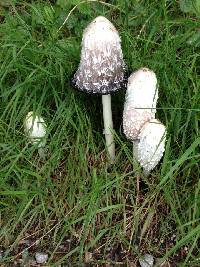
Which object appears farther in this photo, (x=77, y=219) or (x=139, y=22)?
(x=139, y=22)

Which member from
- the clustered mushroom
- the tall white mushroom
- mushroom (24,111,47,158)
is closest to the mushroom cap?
mushroom (24,111,47,158)

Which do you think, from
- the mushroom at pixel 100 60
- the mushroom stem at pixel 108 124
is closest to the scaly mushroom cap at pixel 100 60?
the mushroom at pixel 100 60

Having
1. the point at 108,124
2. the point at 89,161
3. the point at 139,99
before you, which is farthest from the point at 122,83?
the point at 89,161

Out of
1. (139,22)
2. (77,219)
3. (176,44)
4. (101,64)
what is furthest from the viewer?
(139,22)

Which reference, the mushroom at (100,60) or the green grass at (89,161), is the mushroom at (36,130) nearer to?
the green grass at (89,161)

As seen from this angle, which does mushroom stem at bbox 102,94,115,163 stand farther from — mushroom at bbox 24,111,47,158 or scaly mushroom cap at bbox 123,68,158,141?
mushroom at bbox 24,111,47,158

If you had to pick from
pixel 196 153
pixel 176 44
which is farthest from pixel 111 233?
pixel 176 44

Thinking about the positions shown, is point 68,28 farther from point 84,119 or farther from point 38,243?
point 38,243
